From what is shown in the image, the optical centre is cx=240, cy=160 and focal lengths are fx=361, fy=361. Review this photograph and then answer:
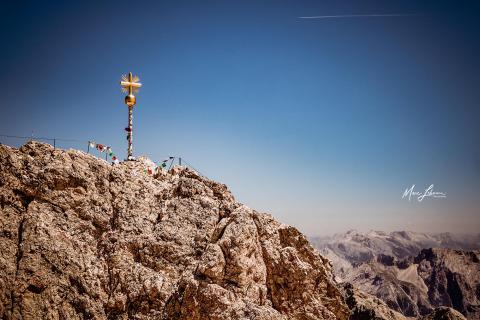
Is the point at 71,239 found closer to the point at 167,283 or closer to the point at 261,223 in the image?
the point at 167,283

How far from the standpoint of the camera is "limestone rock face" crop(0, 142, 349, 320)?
68.5 ft

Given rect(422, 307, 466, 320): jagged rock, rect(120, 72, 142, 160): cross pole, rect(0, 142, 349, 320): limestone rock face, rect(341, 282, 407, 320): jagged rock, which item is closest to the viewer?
rect(0, 142, 349, 320): limestone rock face

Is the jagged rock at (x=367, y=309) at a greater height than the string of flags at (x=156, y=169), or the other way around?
the string of flags at (x=156, y=169)

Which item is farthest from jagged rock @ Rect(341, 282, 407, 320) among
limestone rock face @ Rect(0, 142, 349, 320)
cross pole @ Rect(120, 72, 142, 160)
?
cross pole @ Rect(120, 72, 142, 160)

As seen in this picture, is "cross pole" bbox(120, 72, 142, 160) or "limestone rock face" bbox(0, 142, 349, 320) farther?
"cross pole" bbox(120, 72, 142, 160)

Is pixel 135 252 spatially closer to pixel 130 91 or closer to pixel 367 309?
pixel 130 91

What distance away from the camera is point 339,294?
25.5 meters

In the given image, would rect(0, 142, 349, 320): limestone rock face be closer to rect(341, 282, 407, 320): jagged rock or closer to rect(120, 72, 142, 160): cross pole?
rect(120, 72, 142, 160): cross pole

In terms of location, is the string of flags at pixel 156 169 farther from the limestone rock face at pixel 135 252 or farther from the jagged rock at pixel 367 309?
the jagged rock at pixel 367 309

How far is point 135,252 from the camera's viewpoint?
23594mm

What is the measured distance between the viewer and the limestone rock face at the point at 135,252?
822 inches

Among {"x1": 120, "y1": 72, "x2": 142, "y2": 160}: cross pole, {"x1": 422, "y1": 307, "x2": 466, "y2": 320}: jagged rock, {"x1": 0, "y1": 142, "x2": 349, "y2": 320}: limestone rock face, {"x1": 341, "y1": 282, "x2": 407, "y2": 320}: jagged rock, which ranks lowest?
{"x1": 422, "y1": 307, "x2": 466, "y2": 320}: jagged rock

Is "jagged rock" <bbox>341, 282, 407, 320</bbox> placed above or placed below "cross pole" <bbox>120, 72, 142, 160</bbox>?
below

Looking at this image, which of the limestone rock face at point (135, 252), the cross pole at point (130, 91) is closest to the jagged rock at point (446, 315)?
the limestone rock face at point (135, 252)
